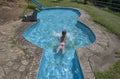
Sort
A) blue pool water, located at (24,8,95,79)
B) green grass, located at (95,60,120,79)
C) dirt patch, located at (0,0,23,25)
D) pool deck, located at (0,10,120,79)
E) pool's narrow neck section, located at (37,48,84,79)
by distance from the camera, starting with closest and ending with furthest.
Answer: green grass, located at (95,60,120,79) → pool deck, located at (0,10,120,79) → pool's narrow neck section, located at (37,48,84,79) → blue pool water, located at (24,8,95,79) → dirt patch, located at (0,0,23,25)

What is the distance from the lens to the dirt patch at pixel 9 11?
58.4 ft

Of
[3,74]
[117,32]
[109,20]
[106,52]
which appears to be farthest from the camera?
[109,20]

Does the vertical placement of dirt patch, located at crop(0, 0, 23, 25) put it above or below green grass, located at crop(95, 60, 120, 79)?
above

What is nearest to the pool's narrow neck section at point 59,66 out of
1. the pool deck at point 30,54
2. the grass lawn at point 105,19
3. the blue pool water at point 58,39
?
the blue pool water at point 58,39

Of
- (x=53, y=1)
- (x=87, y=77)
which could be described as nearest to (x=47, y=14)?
(x=53, y=1)

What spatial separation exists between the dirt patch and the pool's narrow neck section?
6.06 metres

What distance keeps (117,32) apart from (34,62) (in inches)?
286

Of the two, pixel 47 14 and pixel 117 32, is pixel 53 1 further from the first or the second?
pixel 117 32

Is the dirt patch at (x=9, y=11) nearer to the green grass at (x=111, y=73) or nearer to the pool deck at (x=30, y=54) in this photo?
the pool deck at (x=30, y=54)

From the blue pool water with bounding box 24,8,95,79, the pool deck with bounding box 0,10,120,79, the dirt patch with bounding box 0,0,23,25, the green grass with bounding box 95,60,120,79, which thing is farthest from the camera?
the dirt patch with bounding box 0,0,23,25

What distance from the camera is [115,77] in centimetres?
997

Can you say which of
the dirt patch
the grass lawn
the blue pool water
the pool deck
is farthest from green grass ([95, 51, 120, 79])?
the dirt patch

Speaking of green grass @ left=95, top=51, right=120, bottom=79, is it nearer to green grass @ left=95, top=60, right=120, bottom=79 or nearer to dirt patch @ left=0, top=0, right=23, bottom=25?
green grass @ left=95, top=60, right=120, bottom=79

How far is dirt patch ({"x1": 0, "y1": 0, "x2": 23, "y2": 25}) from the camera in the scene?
1779 cm
